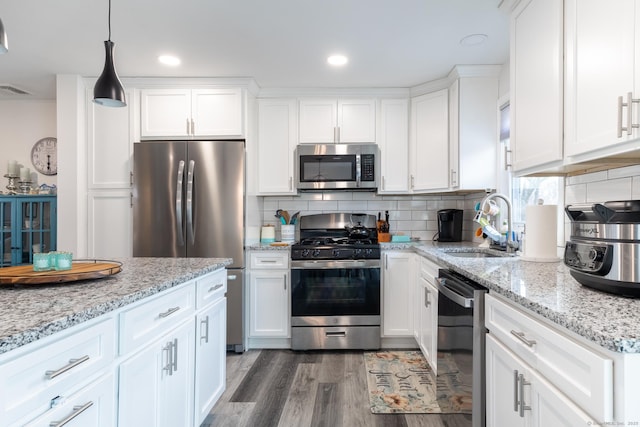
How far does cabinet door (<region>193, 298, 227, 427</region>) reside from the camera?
1.76 metres

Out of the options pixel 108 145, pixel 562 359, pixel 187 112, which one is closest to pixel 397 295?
pixel 562 359

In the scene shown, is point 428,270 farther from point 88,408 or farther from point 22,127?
point 22,127

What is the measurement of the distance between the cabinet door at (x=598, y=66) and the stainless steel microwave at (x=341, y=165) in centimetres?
200

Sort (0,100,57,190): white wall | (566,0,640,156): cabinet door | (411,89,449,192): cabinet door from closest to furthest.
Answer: (566,0,640,156): cabinet door, (411,89,449,192): cabinet door, (0,100,57,190): white wall

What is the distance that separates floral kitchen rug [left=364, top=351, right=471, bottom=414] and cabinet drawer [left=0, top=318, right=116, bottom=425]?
1457 millimetres

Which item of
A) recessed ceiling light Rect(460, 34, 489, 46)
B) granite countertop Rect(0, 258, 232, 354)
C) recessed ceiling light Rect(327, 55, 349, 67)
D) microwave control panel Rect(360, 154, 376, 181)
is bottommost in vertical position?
granite countertop Rect(0, 258, 232, 354)

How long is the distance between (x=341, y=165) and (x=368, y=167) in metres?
0.26

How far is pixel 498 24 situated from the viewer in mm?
2301

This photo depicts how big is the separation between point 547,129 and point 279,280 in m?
2.29

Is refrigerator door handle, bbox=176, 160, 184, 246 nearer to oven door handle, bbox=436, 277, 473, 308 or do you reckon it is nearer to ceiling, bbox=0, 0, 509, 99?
ceiling, bbox=0, 0, 509, 99

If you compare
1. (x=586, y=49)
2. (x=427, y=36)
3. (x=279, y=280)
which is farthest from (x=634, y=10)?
(x=279, y=280)

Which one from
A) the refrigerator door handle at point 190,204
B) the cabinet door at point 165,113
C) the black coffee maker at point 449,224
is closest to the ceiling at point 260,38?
the cabinet door at point 165,113

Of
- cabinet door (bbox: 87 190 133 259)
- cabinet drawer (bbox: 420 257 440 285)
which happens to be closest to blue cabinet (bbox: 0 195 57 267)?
cabinet door (bbox: 87 190 133 259)

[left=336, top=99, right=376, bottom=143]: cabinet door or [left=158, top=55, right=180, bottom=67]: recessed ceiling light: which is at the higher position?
[left=158, top=55, right=180, bottom=67]: recessed ceiling light
